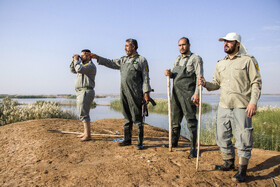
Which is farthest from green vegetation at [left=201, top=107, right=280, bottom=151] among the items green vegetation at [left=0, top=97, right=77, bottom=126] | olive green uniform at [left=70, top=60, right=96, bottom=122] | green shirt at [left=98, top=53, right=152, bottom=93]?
green vegetation at [left=0, top=97, right=77, bottom=126]

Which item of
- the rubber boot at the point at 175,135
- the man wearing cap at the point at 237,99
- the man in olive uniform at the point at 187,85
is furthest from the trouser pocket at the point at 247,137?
the rubber boot at the point at 175,135

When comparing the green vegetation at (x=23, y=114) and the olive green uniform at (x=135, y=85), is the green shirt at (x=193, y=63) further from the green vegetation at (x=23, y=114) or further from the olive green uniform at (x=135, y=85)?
the green vegetation at (x=23, y=114)

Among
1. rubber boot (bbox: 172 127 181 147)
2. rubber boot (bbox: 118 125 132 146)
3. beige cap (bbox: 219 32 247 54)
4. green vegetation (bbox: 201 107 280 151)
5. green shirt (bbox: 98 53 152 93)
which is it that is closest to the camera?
beige cap (bbox: 219 32 247 54)

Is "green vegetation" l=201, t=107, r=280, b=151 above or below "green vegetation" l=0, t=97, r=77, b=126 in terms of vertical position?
below

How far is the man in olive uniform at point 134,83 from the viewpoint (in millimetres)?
4223

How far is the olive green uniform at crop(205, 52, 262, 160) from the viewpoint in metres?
2.94

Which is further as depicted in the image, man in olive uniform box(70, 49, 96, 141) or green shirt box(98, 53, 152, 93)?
man in olive uniform box(70, 49, 96, 141)

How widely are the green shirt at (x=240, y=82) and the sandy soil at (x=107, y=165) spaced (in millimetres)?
1185

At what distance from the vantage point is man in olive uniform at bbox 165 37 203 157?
12.9ft

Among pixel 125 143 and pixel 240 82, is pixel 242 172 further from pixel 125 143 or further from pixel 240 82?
pixel 125 143

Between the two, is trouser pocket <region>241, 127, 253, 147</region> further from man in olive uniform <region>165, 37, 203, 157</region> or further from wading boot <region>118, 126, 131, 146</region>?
wading boot <region>118, 126, 131, 146</region>

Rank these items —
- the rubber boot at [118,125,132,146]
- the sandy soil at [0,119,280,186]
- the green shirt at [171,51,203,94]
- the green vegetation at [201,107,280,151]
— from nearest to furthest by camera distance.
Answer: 1. the sandy soil at [0,119,280,186]
2. the green shirt at [171,51,203,94]
3. the rubber boot at [118,125,132,146]
4. the green vegetation at [201,107,280,151]

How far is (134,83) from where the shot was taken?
4215 mm

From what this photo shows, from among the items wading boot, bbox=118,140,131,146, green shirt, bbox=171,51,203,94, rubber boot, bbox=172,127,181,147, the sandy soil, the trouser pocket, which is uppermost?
green shirt, bbox=171,51,203,94
